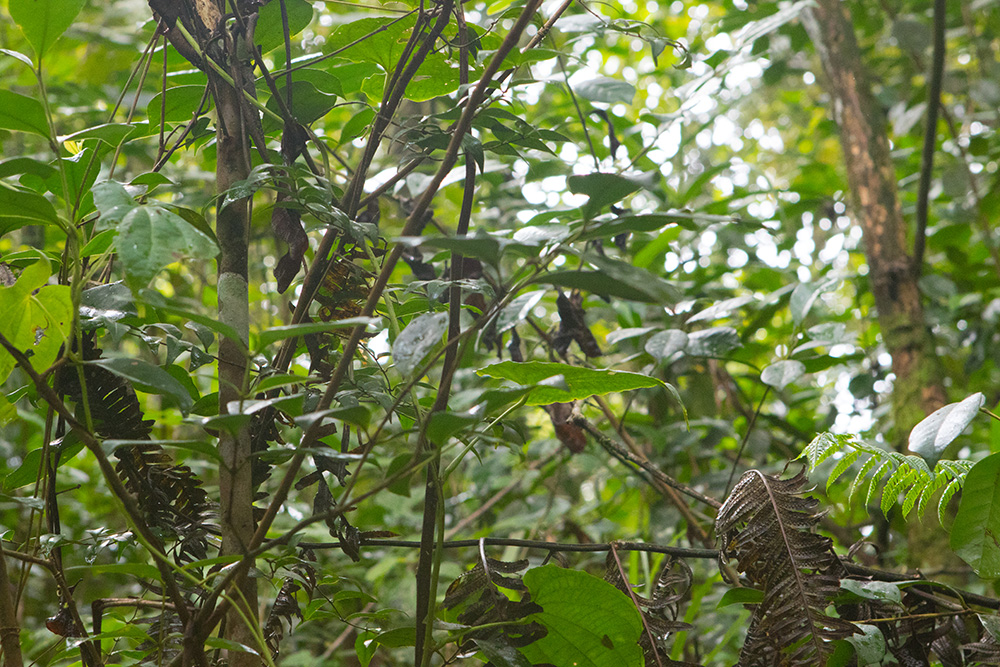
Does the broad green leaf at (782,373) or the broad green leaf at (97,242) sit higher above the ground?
the broad green leaf at (97,242)

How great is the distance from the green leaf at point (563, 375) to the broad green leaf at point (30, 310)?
12.9 inches

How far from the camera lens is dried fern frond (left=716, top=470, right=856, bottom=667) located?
62 centimetres

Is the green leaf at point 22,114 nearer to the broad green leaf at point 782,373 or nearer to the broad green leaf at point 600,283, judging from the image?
the broad green leaf at point 600,283

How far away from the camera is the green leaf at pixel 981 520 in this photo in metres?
0.67

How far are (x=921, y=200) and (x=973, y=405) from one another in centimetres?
67

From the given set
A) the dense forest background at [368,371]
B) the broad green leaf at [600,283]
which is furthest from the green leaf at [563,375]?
the broad green leaf at [600,283]

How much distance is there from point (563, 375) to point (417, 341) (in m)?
0.14

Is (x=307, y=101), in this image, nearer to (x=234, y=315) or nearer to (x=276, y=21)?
(x=276, y=21)

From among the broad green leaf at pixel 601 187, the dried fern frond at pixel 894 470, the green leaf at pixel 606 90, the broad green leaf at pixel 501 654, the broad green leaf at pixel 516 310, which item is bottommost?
the broad green leaf at pixel 501 654

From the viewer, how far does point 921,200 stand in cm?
122

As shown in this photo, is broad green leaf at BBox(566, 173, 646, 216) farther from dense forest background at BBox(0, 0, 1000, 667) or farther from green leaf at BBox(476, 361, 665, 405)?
green leaf at BBox(476, 361, 665, 405)

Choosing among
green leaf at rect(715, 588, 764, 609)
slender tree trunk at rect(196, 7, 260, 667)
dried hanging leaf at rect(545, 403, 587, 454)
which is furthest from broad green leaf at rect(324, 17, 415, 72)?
green leaf at rect(715, 588, 764, 609)

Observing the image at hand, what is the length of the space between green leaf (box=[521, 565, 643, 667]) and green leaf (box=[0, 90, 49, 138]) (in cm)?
56

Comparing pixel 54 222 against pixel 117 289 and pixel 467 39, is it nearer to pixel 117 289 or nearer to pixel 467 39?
pixel 117 289
